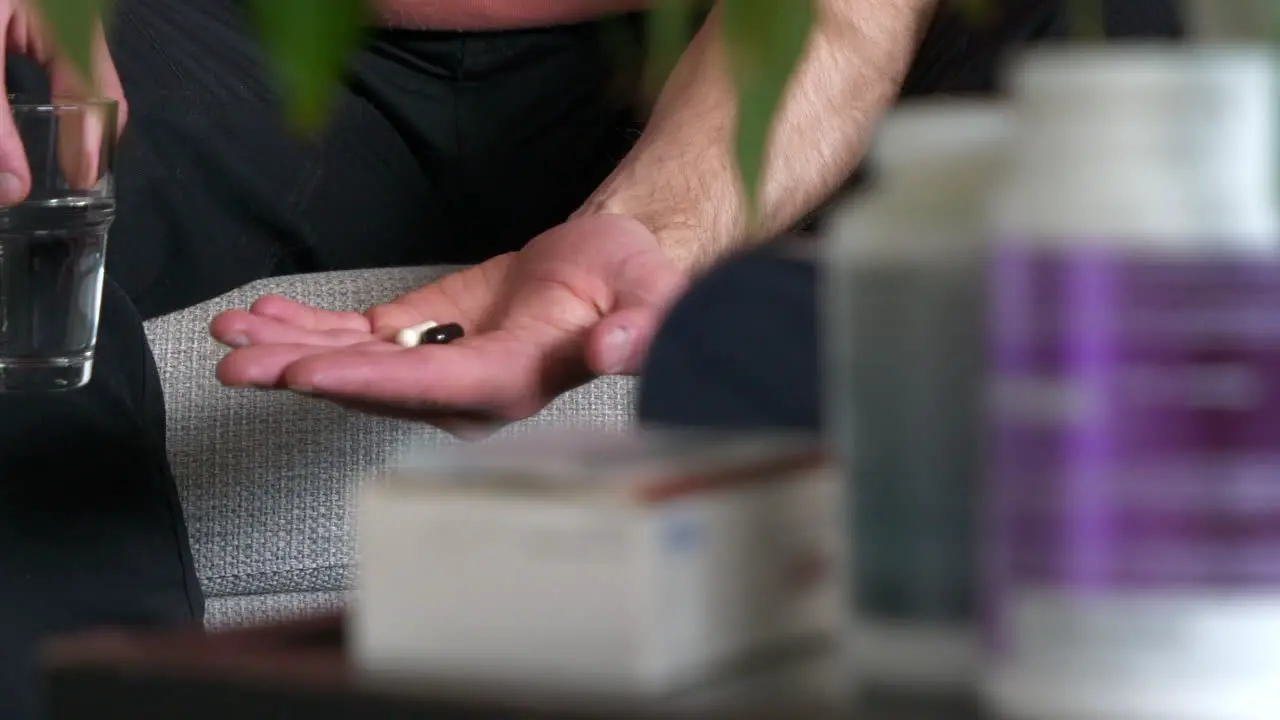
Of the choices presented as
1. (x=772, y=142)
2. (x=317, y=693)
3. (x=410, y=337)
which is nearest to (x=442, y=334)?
(x=410, y=337)

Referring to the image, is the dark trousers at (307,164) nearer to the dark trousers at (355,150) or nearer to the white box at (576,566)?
the dark trousers at (355,150)

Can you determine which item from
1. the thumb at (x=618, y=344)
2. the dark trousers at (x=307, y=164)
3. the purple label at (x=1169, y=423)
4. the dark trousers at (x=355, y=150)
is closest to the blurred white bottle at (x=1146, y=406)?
the purple label at (x=1169, y=423)

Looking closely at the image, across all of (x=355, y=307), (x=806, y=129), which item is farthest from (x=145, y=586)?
(x=806, y=129)

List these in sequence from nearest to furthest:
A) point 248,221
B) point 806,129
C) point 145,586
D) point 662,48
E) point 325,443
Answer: point 662,48
point 145,586
point 325,443
point 806,129
point 248,221

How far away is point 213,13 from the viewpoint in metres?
1.41

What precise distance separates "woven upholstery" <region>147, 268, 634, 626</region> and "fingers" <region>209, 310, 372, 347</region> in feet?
0.62

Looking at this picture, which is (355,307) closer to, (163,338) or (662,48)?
(163,338)

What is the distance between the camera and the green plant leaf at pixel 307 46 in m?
0.24

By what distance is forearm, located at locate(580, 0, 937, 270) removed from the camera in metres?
1.22

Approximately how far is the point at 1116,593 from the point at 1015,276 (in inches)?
2.4

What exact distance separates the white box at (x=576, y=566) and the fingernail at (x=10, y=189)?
587 millimetres

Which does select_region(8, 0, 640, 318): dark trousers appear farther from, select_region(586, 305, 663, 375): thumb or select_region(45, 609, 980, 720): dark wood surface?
select_region(45, 609, 980, 720): dark wood surface

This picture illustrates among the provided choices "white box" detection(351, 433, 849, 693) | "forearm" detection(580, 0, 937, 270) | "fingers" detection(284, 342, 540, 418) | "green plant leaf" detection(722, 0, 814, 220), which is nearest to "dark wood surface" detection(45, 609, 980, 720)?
"white box" detection(351, 433, 849, 693)

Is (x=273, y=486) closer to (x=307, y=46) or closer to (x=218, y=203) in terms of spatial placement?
(x=218, y=203)
